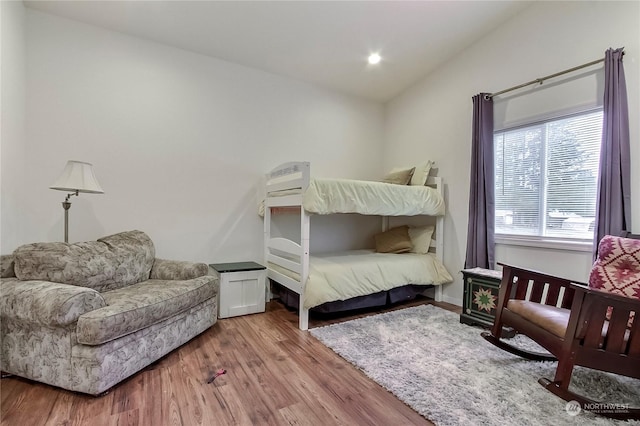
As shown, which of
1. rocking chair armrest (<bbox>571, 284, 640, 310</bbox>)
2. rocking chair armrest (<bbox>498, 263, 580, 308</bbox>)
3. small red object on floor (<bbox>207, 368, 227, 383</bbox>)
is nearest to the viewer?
rocking chair armrest (<bbox>571, 284, 640, 310</bbox>)

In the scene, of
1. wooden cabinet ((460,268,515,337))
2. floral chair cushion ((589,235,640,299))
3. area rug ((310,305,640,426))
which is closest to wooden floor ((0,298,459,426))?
area rug ((310,305,640,426))

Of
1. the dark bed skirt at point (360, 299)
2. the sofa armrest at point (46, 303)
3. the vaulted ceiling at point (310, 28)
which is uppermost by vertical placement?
the vaulted ceiling at point (310, 28)

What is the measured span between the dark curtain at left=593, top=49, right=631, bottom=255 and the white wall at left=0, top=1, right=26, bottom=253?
4.20m

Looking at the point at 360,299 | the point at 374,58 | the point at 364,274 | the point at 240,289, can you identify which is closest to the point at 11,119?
the point at 240,289

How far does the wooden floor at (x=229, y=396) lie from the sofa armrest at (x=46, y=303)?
1.36 feet

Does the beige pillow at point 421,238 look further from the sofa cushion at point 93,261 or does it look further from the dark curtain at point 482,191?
the sofa cushion at point 93,261

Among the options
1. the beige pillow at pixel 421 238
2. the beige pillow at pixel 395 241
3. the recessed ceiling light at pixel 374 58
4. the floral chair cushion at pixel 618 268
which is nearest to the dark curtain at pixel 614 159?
the floral chair cushion at pixel 618 268

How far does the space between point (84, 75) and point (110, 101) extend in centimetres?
27

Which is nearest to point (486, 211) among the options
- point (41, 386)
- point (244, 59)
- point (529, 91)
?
point (529, 91)

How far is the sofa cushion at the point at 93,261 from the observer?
1.91 m

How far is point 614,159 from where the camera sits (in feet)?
7.07

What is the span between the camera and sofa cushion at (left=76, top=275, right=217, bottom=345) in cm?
158

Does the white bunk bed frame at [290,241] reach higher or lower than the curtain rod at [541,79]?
lower

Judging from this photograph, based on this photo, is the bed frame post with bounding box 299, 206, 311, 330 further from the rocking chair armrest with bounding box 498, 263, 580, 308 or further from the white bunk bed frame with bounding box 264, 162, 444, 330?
the rocking chair armrest with bounding box 498, 263, 580, 308
